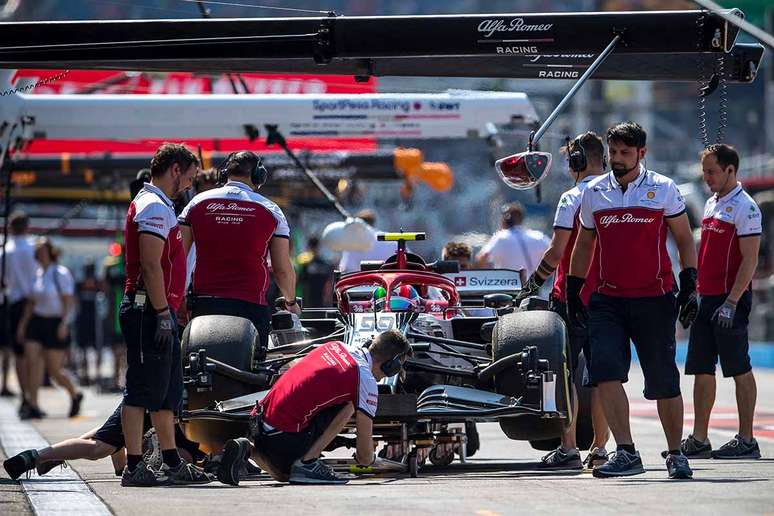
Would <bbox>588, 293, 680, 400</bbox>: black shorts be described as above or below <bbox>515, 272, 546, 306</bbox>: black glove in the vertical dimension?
below

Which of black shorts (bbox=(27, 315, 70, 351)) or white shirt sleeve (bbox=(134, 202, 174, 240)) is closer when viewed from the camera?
white shirt sleeve (bbox=(134, 202, 174, 240))

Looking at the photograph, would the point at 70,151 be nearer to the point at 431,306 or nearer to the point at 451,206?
the point at 431,306

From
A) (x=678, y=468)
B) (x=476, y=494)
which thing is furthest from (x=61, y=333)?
(x=476, y=494)

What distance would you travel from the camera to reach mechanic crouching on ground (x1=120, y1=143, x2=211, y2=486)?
914 cm

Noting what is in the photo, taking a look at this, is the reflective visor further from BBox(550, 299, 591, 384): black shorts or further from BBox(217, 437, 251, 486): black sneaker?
BBox(217, 437, 251, 486): black sneaker

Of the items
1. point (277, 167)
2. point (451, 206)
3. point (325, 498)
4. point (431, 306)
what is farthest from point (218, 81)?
point (451, 206)

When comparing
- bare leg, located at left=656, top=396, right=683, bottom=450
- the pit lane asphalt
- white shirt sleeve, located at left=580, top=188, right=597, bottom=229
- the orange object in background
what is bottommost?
the pit lane asphalt

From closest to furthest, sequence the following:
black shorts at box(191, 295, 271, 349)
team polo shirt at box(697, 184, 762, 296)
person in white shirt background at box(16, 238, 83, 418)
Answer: black shorts at box(191, 295, 271, 349) < team polo shirt at box(697, 184, 762, 296) < person in white shirt background at box(16, 238, 83, 418)

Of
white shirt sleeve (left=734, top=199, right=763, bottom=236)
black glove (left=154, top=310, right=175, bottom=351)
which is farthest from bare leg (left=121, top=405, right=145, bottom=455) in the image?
white shirt sleeve (left=734, top=199, right=763, bottom=236)

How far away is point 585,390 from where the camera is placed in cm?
1098

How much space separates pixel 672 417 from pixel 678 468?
47cm

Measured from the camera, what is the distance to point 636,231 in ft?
30.8

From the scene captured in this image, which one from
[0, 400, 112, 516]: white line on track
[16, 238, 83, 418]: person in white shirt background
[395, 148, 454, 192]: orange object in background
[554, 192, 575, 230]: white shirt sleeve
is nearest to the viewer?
[0, 400, 112, 516]: white line on track

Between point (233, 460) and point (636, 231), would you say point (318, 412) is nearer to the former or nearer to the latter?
point (233, 460)
